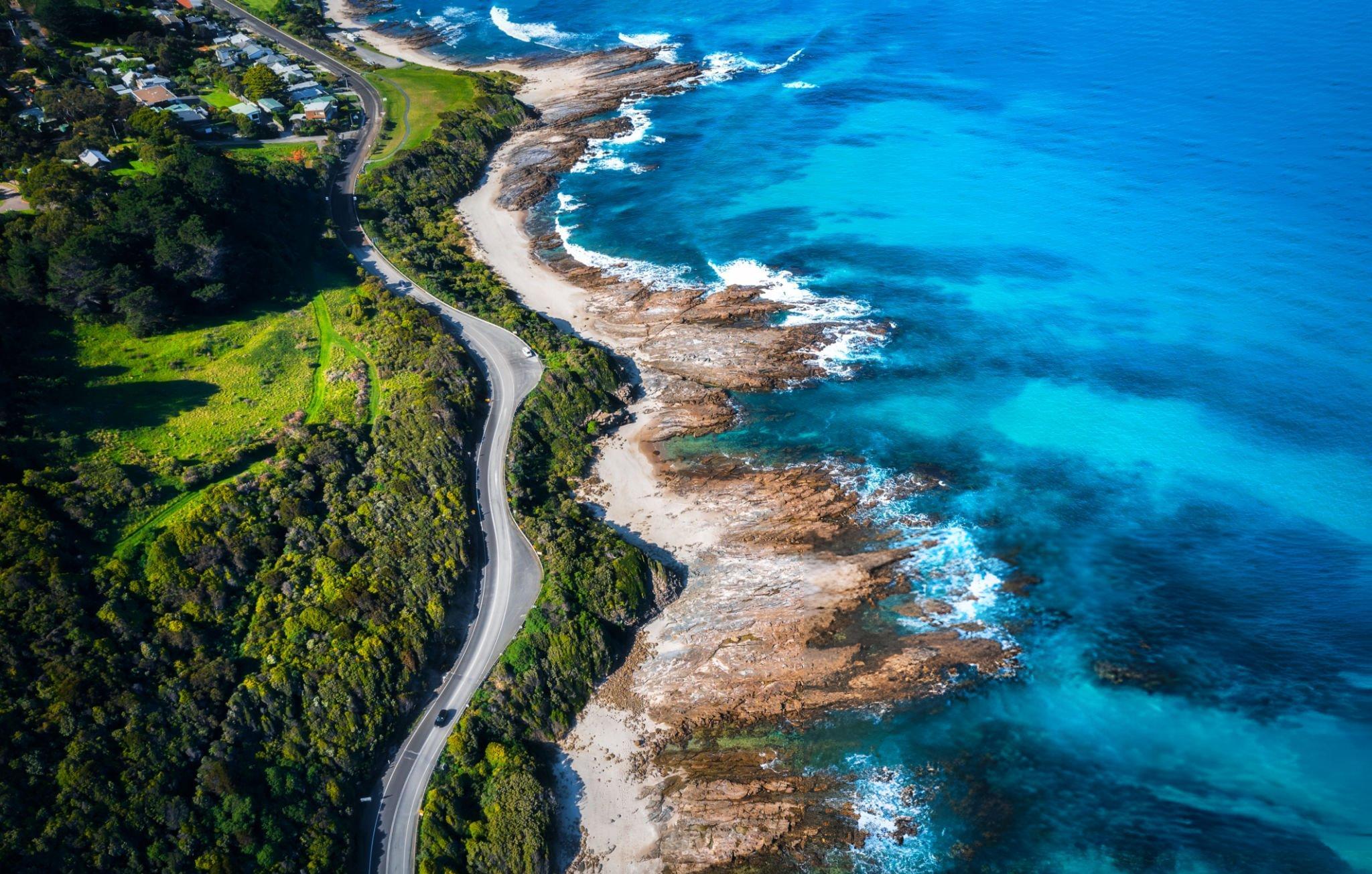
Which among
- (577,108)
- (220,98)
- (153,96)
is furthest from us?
(577,108)

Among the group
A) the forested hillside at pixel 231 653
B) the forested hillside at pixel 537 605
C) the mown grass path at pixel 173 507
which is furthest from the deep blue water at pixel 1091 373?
the mown grass path at pixel 173 507

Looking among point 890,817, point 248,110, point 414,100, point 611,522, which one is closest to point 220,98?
point 248,110

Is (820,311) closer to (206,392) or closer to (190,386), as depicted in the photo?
(206,392)

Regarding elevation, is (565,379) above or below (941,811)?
above

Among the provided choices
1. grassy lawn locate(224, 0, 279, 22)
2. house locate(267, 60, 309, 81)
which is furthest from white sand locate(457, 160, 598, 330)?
grassy lawn locate(224, 0, 279, 22)

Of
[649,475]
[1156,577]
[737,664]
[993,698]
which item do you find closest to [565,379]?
[649,475]

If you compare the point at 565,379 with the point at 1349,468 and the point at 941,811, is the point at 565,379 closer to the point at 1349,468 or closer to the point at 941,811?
the point at 941,811
